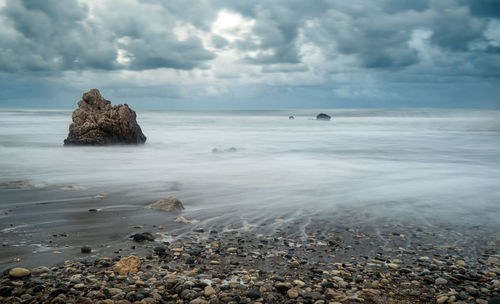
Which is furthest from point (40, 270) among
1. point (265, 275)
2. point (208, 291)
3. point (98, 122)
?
point (98, 122)

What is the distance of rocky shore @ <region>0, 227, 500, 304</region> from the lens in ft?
9.67

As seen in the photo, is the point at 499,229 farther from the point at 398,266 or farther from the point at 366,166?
the point at 366,166

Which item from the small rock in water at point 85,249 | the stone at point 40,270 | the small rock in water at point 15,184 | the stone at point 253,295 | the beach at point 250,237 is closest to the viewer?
the stone at point 253,295

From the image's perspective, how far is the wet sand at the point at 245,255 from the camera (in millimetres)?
3020

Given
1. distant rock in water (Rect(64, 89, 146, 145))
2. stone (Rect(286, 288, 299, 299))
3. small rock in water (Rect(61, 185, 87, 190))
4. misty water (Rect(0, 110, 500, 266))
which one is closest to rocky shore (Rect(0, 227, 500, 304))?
stone (Rect(286, 288, 299, 299))

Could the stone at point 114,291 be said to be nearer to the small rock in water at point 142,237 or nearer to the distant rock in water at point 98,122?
the small rock in water at point 142,237

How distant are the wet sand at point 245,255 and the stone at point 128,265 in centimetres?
8

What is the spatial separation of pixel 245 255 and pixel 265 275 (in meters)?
0.54

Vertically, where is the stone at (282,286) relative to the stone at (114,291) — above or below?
below

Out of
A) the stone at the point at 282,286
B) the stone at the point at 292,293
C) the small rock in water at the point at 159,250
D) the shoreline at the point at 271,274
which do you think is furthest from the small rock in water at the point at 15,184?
the stone at the point at 292,293

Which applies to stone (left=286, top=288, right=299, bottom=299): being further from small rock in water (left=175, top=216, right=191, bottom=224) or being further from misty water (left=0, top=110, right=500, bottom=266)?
small rock in water (left=175, top=216, right=191, bottom=224)

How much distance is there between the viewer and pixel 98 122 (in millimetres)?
14375

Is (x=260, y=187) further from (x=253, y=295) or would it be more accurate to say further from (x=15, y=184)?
(x=15, y=184)

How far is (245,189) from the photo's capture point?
7.79 m
